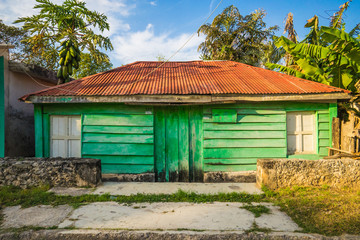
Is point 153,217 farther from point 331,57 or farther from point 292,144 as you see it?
point 331,57

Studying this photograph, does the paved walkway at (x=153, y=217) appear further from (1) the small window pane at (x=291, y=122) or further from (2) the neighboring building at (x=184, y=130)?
(1) the small window pane at (x=291, y=122)

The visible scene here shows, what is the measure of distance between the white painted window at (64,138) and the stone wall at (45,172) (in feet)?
3.95

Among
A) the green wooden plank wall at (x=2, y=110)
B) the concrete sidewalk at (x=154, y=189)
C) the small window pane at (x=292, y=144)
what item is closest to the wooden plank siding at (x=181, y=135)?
the small window pane at (x=292, y=144)

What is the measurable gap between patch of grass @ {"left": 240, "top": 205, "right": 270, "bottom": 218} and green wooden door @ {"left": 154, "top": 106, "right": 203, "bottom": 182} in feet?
7.01

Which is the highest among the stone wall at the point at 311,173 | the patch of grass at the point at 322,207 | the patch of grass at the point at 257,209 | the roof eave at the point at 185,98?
the roof eave at the point at 185,98

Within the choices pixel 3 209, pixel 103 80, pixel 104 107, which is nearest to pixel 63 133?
pixel 104 107

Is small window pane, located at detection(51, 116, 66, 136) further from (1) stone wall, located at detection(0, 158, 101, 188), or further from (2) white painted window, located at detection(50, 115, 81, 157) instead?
(1) stone wall, located at detection(0, 158, 101, 188)

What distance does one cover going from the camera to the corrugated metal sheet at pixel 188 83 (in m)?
5.60

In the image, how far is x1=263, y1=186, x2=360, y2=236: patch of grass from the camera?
10.3ft

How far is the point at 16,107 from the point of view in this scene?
6.95 meters

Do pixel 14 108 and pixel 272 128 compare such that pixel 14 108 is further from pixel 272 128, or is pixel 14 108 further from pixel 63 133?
pixel 272 128

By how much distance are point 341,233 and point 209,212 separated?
1944mm

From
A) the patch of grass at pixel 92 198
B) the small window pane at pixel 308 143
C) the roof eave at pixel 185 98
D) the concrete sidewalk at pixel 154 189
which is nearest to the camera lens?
the patch of grass at pixel 92 198

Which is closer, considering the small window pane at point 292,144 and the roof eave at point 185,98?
the roof eave at point 185,98
